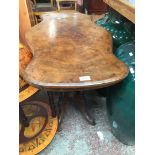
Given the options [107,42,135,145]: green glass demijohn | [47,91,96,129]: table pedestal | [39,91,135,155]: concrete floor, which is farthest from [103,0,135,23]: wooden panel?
[39,91,135,155]: concrete floor

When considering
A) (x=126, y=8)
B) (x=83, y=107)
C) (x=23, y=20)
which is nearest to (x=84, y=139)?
(x=83, y=107)

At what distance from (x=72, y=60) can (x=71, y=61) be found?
2 cm

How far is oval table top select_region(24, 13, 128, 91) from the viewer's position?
3.11 ft

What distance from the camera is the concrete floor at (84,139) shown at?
1.25 meters

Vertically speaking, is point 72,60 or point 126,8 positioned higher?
point 126,8

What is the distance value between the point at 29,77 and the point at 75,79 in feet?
0.73

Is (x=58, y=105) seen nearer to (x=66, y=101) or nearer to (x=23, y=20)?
(x=66, y=101)

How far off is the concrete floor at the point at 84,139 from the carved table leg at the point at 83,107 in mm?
34

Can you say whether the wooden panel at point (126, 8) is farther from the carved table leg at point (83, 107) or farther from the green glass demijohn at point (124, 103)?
the carved table leg at point (83, 107)

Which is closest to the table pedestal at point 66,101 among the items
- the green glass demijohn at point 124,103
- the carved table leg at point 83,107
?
the carved table leg at point 83,107

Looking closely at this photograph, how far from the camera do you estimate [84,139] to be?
1337mm
